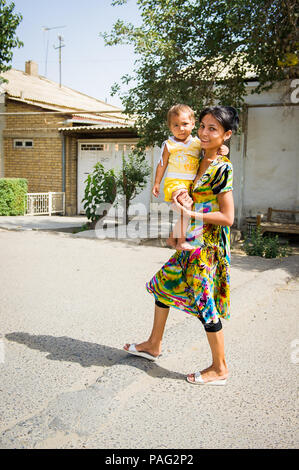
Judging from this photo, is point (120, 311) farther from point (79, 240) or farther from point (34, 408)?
point (79, 240)

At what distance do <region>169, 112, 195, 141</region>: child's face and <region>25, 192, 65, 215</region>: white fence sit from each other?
13296 mm

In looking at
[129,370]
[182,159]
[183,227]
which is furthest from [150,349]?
[182,159]

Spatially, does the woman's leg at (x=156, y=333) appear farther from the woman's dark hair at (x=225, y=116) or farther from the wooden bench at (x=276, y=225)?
the wooden bench at (x=276, y=225)

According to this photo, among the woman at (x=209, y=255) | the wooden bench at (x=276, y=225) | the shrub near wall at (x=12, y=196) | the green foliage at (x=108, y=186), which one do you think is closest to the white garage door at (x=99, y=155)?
the shrub near wall at (x=12, y=196)

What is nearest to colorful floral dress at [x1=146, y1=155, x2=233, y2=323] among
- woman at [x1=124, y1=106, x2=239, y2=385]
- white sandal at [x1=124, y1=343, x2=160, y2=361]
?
woman at [x1=124, y1=106, x2=239, y2=385]

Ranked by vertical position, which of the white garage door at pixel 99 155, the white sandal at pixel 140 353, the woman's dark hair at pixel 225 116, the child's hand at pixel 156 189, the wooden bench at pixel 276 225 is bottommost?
the white sandal at pixel 140 353

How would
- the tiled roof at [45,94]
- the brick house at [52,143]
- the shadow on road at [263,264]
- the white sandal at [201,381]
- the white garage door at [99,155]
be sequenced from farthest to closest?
the tiled roof at [45,94]
the brick house at [52,143]
the white garage door at [99,155]
the shadow on road at [263,264]
the white sandal at [201,381]

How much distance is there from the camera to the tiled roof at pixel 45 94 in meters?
17.5

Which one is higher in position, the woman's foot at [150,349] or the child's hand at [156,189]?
the child's hand at [156,189]

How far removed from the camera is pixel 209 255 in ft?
9.41

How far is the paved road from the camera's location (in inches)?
95.4

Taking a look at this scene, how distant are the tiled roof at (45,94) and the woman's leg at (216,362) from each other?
1276 cm

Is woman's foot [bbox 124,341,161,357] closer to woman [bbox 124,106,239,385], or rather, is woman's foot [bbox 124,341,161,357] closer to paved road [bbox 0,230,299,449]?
paved road [bbox 0,230,299,449]

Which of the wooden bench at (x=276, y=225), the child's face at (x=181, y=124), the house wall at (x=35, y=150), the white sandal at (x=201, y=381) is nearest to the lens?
the child's face at (x=181, y=124)
